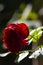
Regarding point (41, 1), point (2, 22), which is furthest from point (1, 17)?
point (41, 1)

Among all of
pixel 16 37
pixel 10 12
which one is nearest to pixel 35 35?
pixel 16 37

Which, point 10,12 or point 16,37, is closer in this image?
point 16,37

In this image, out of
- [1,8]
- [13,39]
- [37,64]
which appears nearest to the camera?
[13,39]

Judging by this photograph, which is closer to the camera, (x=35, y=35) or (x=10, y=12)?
(x=35, y=35)

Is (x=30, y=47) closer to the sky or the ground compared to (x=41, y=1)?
closer to the ground

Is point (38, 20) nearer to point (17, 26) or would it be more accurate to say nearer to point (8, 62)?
point (17, 26)

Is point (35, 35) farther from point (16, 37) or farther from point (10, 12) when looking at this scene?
point (10, 12)

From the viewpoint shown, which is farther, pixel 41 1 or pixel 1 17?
pixel 1 17

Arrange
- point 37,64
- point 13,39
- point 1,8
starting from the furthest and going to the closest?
point 1,8, point 37,64, point 13,39
